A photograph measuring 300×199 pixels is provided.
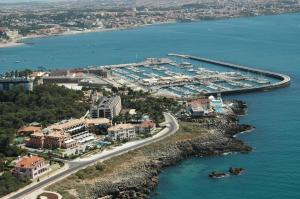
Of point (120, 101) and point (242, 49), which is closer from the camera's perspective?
point (120, 101)

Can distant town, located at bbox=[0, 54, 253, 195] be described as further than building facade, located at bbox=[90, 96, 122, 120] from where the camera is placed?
No

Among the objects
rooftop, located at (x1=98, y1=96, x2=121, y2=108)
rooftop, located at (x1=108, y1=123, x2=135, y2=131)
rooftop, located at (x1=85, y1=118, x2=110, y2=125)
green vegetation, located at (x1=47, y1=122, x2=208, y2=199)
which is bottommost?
green vegetation, located at (x1=47, y1=122, x2=208, y2=199)

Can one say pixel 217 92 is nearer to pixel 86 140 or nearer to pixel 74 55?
pixel 86 140

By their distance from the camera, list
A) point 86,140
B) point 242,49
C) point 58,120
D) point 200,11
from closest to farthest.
→ point 86,140 < point 58,120 < point 242,49 < point 200,11

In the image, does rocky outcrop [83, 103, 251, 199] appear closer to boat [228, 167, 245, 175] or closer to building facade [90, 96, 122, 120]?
boat [228, 167, 245, 175]

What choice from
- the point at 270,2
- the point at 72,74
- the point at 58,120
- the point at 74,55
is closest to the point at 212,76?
the point at 72,74

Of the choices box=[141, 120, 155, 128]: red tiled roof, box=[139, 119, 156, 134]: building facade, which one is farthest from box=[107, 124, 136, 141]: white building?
box=[141, 120, 155, 128]: red tiled roof

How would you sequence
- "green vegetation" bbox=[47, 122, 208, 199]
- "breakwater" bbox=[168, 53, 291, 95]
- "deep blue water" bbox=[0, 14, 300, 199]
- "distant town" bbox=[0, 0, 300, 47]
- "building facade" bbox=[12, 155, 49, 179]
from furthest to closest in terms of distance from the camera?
1. "distant town" bbox=[0, 0, 300, 47]
2. "breakwater" bbox=[168, 53, 291, 95]
3. "deep blue water" bbox=[0, 14, 300, 199]
4. "building facade" bbox=[12, 155, 49, 179]
5. "green vegetation" bbox=[47, 122, 208, 199]


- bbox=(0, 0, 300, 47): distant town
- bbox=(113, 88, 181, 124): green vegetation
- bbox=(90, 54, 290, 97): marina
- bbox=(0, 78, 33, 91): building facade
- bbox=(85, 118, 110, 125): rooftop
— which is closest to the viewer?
bbox=(85, 118, 110, 125): rooftop
